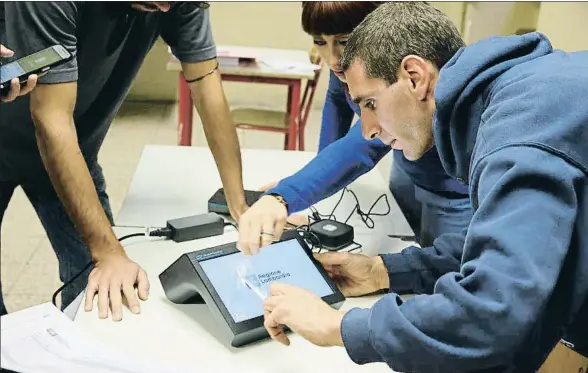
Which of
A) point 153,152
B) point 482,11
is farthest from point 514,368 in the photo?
point 482,11

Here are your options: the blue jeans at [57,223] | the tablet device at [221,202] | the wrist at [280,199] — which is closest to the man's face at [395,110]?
the wrist at [280,199]

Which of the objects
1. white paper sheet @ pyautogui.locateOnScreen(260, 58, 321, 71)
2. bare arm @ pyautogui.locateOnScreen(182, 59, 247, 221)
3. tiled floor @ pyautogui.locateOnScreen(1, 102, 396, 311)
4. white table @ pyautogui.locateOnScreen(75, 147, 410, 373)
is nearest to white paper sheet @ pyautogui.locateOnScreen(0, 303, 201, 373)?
white table @ pyautogui.locateOnScreen(75, 147, 410, 373)

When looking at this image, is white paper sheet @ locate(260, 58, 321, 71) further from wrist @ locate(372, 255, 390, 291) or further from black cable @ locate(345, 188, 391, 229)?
wrist @ locate(372, 255, 390, 291)

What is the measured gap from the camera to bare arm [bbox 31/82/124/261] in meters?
1.25

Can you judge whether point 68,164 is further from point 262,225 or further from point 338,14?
point 338,14

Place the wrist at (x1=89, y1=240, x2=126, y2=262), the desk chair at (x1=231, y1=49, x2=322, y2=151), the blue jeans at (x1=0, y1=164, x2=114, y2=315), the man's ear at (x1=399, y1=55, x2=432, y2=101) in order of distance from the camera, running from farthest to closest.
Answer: the desk chair at (x1=231, y1=49, x2=322, y2=151), the blue jeans at (x1=0, y1=164, x2=114, y2=315), the wrist at (x1=89, y1=240, x2=126, y2=262), the man's ear at (x1=399, y1=55, x2=432, y2=101)

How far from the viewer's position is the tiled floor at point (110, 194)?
7.79ft

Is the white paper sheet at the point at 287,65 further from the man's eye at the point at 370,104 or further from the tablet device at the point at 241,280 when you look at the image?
the man's eye at the point at 370,104

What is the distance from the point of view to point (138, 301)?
3.87 feet

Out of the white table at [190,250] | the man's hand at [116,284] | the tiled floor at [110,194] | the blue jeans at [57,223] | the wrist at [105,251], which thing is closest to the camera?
the white table at [190,250]

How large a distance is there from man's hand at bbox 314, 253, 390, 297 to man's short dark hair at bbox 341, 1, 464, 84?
41 centimetres

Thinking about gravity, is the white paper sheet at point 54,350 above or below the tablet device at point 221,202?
above

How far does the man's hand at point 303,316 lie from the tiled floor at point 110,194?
140cm

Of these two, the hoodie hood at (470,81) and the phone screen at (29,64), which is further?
the phone screen at (29,64)
